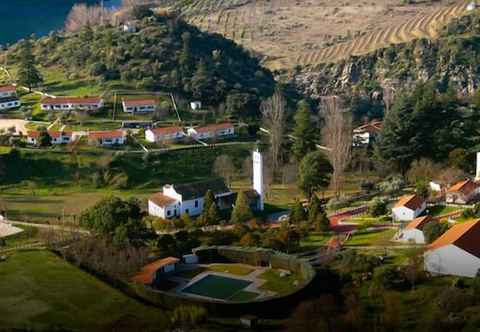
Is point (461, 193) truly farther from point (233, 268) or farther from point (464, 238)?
point (233, 268)

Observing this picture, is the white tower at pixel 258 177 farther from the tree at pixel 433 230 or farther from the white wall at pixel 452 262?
the white wall at pixel 452 262

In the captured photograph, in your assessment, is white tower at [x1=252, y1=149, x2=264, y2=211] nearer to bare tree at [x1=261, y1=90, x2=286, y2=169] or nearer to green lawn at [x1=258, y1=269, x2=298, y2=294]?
bare tree at [x1=261, y1=90, x2=286, y2=169]

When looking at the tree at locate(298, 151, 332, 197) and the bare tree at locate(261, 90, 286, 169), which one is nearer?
the tree at locate(298, 151, 332, 197)

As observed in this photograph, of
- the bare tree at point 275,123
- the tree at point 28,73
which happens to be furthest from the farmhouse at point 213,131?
the tree at point 28,73

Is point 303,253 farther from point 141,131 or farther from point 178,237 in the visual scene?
point 141,131

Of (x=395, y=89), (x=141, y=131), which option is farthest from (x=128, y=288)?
(x=395, y=89)

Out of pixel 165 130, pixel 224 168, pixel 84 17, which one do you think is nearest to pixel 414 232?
pixel 224 168

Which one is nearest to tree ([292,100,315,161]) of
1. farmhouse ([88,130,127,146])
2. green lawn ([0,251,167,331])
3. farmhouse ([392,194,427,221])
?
farmhouse ([88,130,127,146])
